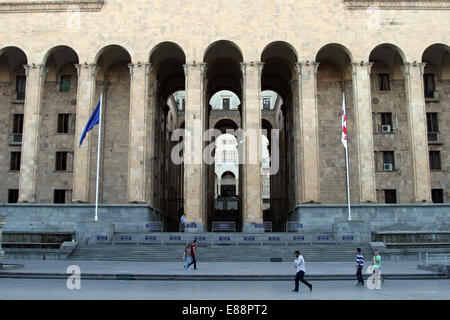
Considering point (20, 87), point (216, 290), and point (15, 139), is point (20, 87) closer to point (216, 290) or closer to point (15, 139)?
point (15, 139)

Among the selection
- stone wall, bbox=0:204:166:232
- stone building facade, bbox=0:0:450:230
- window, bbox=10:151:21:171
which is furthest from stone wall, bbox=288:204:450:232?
window, bbox=10:151:21:171

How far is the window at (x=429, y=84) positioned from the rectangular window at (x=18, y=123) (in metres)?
36.1

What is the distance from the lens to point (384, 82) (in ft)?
134

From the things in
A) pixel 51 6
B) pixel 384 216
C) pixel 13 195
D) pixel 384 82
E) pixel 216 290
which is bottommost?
pixel 216 290

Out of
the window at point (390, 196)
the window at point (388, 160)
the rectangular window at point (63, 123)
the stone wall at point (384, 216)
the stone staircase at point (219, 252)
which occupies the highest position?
the rectangular window at point (63, 123)

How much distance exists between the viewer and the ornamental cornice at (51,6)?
3734cm

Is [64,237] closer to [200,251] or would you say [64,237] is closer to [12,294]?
[200,251]

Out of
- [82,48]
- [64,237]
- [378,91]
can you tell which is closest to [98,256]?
[64,237]

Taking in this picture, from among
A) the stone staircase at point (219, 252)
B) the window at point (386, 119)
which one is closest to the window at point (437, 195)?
the window at point (386, 119)

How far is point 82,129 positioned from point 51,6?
35.5 ft

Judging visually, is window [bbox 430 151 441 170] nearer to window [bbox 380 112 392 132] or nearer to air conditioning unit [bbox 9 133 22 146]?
window [bbox 380 112 392 132]

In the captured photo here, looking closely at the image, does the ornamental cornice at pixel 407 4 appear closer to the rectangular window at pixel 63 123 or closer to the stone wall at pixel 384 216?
the stone wall at pixel 384 216

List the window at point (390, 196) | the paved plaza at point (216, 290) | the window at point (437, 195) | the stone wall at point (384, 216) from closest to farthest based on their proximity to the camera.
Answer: the paved plaza at point (216, 290) < the stone wall at point (384, 216) < the window at point (390, 196) < the window at point (437, 195)

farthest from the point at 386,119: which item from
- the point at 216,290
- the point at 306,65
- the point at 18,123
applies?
the point at 18,123
